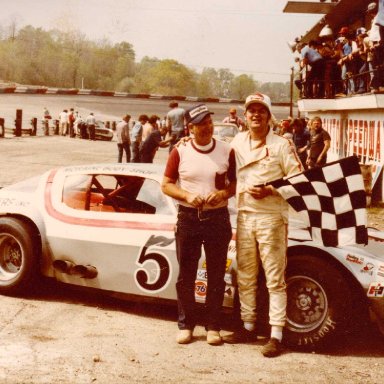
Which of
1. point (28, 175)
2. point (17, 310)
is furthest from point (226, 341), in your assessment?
point (28, 175)

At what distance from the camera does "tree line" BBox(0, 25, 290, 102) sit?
143 metres

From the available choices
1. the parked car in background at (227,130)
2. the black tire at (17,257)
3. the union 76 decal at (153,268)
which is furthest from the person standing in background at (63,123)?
the union 76 decal at (153,268)

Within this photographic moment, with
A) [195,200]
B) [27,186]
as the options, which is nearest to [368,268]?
[195,200]

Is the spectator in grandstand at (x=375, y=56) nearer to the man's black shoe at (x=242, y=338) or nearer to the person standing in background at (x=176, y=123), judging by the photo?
the person standing in background at (x=176, y=123)

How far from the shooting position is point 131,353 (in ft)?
15.5

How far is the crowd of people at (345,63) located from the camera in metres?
13.1

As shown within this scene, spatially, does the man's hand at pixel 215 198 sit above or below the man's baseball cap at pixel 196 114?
below

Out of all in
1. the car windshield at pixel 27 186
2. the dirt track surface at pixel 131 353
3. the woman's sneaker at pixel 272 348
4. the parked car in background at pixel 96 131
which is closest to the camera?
the dirt track surface at pixel 131 353

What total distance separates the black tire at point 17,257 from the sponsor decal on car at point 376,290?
2.82m

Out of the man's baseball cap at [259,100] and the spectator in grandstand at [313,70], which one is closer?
the man's baseball cap at [259,100]

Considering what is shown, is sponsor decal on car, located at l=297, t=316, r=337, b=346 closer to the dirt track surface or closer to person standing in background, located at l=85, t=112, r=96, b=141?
the dirt track surface

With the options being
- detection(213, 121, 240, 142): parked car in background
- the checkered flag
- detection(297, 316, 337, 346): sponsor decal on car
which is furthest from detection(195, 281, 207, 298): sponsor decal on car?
detection(213, 121, 240, 142): parked car in background

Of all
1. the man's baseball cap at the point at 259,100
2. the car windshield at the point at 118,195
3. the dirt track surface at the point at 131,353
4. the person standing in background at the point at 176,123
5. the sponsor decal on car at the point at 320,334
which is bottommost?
the dirt track surface at the point at 131,353

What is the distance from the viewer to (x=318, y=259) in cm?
494
